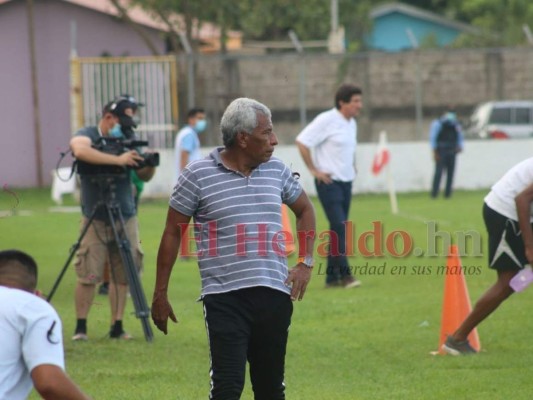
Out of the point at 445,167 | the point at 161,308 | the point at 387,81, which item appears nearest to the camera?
the point at 161,308

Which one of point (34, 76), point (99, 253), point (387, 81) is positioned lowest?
point (99, 253)

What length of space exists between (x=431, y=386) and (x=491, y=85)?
26.0m

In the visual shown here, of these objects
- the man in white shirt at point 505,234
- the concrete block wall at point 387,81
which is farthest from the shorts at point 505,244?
the concrete block wall at point 387,81

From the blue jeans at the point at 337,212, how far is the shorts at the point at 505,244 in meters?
4.64

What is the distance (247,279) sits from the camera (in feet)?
21.5

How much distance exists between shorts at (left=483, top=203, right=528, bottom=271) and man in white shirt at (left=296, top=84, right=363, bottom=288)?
457 centimetres

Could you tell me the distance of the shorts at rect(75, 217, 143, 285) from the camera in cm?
1103

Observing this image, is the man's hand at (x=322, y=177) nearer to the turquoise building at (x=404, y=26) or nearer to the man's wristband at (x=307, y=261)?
the man's wristband at (x=307, y=261)

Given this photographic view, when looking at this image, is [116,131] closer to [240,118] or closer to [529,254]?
[529,254]

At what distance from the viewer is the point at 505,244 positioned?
940 cm

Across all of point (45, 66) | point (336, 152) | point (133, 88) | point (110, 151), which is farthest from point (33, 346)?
point (45, 66)

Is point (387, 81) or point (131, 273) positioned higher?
point (387, 81)

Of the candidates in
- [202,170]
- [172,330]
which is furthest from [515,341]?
[202,170]

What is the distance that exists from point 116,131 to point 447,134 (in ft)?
61.9
